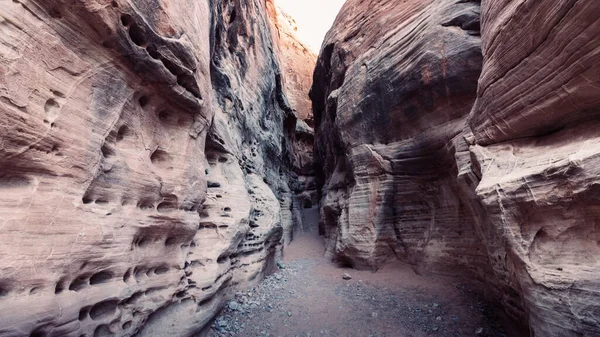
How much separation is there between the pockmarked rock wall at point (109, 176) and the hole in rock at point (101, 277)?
2 cm

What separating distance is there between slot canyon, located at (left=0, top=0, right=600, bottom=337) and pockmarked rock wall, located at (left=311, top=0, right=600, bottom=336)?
3 centimetres

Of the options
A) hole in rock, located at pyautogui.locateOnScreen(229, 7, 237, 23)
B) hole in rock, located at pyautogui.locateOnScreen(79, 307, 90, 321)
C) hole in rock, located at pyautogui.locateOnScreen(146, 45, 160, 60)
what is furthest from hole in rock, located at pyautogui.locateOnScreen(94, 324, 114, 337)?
hole in rock, located at pyautogui.locateOnScreen(229, 7, 237, 23)

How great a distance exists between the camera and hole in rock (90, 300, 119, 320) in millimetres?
3330

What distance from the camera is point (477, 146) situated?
4.72 m

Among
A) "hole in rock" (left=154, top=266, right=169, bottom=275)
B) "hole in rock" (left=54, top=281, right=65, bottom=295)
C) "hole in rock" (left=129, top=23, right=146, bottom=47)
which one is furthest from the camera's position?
"hole in rock" (left=154, top=266, right=169, bottom=275)

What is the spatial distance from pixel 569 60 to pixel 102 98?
6189 mm

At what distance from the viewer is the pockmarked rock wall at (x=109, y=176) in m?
2.66

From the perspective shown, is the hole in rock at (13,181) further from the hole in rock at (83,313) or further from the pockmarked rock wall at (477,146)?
the pockmarked rock wall at (477,146)

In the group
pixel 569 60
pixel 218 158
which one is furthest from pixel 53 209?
pixel 569 60

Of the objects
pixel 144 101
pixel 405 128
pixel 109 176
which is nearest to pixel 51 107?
pixel 109 176

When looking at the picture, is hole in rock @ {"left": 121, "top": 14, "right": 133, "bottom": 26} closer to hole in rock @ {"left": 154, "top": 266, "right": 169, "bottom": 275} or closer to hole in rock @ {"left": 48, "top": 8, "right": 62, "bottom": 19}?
hole in rock @ {"left": 48, "top": 8, "right": 62, "bottom": 19}

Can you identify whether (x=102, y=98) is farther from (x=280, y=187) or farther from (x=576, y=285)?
(x=280, y=187)

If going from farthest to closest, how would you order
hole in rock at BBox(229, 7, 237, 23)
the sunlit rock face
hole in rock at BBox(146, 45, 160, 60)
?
hole in rock at BBox(229, 7, 237, 23), the sunlit rock face, hole in rock at BBox(146, 45, 160, 60)

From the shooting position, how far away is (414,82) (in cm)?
798
